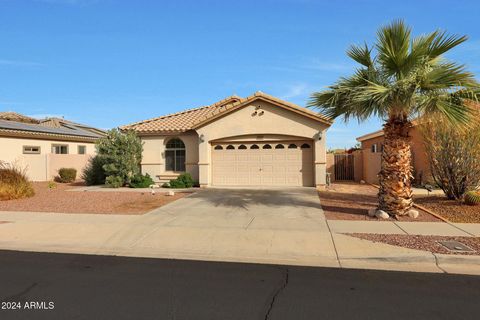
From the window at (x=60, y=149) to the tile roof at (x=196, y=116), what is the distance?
9591 mm

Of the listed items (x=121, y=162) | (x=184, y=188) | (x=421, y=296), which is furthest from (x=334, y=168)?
(x=421, y=296)

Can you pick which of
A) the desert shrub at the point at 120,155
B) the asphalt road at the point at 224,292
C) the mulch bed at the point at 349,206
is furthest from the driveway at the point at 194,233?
the desert shrub at the point at 120,155

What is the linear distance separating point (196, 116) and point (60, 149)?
44.4 feet

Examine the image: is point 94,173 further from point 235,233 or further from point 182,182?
point 235,233

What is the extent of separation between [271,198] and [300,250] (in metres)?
7.15

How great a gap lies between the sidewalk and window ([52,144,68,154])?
18.6 m

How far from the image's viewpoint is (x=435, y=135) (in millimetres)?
12461

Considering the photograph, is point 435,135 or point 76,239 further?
point 435,135

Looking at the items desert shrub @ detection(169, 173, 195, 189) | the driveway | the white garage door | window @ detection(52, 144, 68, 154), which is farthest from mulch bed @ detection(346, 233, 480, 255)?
window @ detection(52, 144, 68, 154)

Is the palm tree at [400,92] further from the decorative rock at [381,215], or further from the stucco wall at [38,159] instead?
the stucco wall at [38,159]

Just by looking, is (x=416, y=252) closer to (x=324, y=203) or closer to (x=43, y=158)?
(x=324, y=203)

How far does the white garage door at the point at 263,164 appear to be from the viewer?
18.6 metres

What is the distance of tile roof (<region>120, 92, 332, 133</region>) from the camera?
712 inches

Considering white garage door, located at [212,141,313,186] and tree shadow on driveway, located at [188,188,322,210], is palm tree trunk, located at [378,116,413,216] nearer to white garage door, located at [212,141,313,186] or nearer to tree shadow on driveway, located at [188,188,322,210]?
tree shadow on driveway, located at [188,188,322,210]
